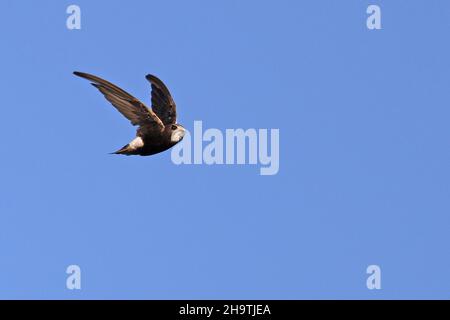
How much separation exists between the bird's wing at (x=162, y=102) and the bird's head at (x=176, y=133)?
452 millimetres

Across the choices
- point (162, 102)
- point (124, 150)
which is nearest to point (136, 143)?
point (124, 150)

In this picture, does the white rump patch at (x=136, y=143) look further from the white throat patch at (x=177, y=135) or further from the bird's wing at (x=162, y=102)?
the bird's wing at (x=162, y=102)

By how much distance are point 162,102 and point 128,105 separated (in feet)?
3.25

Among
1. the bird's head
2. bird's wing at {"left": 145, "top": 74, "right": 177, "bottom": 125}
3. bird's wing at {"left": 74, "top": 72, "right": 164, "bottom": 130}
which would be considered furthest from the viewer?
bird's wing at {"left": 145, "top": 74, "right": 177, "bottom": 125}

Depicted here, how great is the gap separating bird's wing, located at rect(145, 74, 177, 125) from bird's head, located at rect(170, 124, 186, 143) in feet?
1.48

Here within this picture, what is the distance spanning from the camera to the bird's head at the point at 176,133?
16.8 metres

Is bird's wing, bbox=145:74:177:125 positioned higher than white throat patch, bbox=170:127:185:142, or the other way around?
bird's wing, bbox=145:74:177:125

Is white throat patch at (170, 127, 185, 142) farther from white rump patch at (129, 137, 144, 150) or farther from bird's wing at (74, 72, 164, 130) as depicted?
white rump patch at (129, 137, 144, 150)

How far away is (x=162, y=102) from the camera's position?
17.5 metres

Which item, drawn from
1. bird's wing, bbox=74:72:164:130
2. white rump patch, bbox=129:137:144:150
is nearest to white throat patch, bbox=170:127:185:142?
bird's wing, bbox=74:72:164:130

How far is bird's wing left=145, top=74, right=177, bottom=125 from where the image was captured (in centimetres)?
1742
